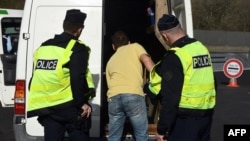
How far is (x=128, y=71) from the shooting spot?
21.4 ft

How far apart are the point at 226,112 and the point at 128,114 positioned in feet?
21.3

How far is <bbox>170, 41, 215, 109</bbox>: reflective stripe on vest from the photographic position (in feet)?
14.8

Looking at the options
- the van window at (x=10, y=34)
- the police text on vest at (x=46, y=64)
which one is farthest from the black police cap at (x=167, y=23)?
the van window at (x=10, y=34)

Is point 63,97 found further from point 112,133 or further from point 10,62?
point 10,62

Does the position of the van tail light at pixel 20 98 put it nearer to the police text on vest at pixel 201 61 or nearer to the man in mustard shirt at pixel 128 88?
the man in mustard shirt at pixel 128 88

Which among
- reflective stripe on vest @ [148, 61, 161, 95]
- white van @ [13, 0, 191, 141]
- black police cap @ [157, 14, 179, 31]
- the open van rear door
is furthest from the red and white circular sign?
black police cap @ [157, 14, 179, 31]

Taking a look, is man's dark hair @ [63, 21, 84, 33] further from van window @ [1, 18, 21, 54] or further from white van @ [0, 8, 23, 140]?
van window @ [1, 18, 21, 54]

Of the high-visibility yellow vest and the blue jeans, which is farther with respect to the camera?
the blue jeans

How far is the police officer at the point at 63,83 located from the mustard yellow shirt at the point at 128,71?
1206 millimetres

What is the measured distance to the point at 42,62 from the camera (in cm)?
527

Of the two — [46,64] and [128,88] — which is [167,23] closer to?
[46,64]

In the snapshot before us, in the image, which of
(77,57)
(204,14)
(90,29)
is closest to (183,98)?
(77,57)

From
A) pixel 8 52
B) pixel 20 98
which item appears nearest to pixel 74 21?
pixel 20 98

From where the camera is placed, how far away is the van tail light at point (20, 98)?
6.52 m
